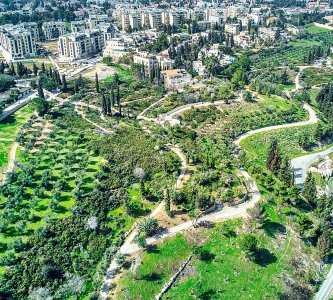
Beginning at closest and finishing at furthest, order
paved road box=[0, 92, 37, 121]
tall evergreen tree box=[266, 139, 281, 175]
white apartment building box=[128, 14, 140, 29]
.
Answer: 1. tall evergreen tree box=[266, 139, 281, 175]
2. paved road box=[0, 92, 37, 121]
3. white apartment building box=[128, 14, 140, 29]

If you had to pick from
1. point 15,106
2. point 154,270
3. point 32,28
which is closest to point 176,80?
point 15,106

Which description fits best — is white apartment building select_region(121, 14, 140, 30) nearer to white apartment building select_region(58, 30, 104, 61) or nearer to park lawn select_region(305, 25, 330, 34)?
white apartment building select_region(58, 30, 104, 61)

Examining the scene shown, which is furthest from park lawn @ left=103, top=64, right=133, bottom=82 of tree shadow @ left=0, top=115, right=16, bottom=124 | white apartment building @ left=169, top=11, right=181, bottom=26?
white apartment building @ left=169, top=11, right=181, bottom=26

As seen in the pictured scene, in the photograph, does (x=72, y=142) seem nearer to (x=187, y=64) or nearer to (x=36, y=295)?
(x=36, y=295)

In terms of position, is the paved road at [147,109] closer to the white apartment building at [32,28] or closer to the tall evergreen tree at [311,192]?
the tall evergreen tree at [311,192]

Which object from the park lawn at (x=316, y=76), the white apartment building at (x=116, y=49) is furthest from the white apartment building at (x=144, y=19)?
the park lawn at (x=316, y=76)

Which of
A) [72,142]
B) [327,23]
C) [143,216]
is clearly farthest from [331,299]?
[327,23]

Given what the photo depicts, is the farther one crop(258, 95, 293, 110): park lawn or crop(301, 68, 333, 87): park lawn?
crop(301, 68, 333, 87): park lawn
